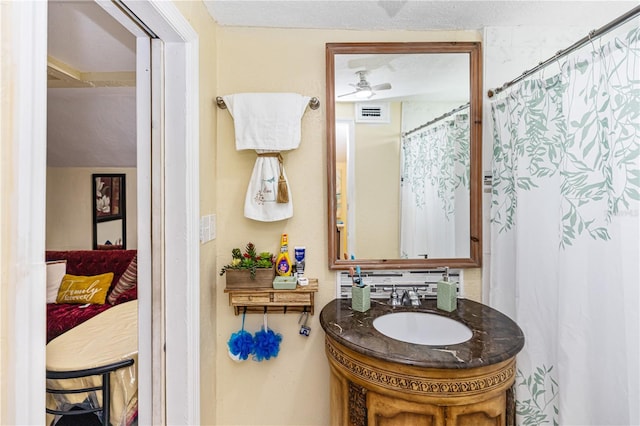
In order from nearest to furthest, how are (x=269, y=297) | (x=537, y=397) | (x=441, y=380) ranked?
(x=441, y=380) < (x=537, y=397) < (x=269, y=297)

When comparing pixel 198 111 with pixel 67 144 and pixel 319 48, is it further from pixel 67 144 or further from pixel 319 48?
pixel 67 144

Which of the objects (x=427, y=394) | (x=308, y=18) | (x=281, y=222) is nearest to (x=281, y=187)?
(x=281, y=222)

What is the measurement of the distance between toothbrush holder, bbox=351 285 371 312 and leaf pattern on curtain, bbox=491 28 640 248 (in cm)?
76

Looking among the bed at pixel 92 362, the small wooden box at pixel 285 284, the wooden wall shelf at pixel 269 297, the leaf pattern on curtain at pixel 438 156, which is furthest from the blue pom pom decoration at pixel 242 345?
the leaf pattern on curtain at pixel 438 156

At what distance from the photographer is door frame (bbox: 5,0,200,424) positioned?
0.54m

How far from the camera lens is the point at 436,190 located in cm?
163

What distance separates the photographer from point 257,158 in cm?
154

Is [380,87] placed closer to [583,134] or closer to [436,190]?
[436,190]

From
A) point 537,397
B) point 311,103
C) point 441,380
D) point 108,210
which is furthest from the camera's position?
point 108,210

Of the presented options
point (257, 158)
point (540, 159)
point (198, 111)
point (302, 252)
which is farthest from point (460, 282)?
point (198, 111)

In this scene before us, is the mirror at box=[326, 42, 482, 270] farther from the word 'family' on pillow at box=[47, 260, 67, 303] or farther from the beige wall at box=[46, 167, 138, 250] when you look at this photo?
the word 'family' on pillow at box=[47, 260, 67, 303]

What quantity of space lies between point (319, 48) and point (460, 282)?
1361 mm

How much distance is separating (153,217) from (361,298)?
0.92 metres

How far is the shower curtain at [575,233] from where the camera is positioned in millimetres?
966
